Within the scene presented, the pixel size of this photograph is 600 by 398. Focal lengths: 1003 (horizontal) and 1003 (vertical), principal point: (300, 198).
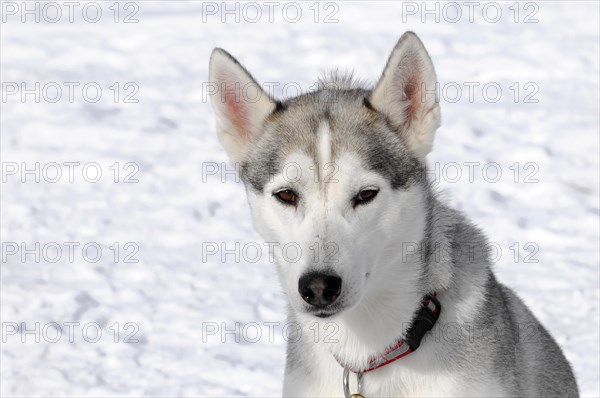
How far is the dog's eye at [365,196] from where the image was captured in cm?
394

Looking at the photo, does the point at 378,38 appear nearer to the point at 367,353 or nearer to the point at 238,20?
the point at 238,20

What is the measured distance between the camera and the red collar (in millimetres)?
4082

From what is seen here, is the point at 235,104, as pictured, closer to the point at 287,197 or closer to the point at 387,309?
the point at 287,197

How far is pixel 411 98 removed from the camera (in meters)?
4.28

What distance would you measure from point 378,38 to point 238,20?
192 centimetres

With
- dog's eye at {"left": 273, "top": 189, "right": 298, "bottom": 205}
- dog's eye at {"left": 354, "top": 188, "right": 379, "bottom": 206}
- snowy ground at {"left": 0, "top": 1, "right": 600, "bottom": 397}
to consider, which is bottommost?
snowy ground at {"left": 0, "top": 1, "right": 600, "bottom": 397}

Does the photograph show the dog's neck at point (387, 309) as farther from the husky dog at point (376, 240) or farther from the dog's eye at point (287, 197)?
the dog's eye at point (287, 197)

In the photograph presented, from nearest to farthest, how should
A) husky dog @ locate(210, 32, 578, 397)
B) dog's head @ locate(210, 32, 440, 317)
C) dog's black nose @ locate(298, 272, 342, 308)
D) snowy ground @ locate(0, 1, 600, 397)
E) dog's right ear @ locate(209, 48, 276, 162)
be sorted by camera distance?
dog's black nose @ locate(298, 272, 342, 308) → dog's head @ locate(210, 32, 440, 317) → husky dog @ locate(210, 32, 578, 397) → dog's right ear @ locate(209, 48, 276, 162) → snowy ground @ locate(0, 1, 600, 397)

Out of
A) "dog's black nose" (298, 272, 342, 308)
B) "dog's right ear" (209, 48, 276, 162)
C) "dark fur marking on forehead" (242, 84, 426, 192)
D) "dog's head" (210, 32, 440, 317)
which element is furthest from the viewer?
"dog's right ear" (209, 48, 276, 162)

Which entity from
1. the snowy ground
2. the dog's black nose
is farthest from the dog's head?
the snowy ground

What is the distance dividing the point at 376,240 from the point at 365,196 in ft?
0.59

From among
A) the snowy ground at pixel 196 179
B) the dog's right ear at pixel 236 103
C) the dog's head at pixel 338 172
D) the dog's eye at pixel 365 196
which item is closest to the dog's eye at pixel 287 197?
the dog's head at pixel 338 172

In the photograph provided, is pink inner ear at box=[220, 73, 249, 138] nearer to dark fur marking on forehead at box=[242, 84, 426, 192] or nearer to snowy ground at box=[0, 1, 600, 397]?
dark fur marking on forehead at box=[242, 84, 426, 192]

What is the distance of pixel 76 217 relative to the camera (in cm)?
830
